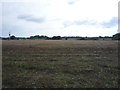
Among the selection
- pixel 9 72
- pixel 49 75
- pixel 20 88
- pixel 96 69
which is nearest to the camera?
pixel 20 88

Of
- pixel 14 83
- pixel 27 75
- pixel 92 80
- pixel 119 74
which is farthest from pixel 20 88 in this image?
pixel 119 74

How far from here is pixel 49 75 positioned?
18.8 meters

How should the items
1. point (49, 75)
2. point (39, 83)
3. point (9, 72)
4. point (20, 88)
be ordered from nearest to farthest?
point (20, 88) < point (39, 83) < point (49, 75) < point (9, 72)

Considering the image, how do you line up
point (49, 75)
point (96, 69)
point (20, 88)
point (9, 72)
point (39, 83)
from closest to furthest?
point (20, 88)
point (39, 83)
point (49, 75)
point (9, 72)
point (96, 69)

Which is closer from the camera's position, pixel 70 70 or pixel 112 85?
pixel 112 85

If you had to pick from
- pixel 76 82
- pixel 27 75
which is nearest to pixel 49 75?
pixel 27 75

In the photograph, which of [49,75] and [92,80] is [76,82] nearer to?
[92,80]

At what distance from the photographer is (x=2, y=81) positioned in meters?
16.8

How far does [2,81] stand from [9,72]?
320cm

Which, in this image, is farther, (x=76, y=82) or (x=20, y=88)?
(x=76, y=82)

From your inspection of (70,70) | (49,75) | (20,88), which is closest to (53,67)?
(70,70)

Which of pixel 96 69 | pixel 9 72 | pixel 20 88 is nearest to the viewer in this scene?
pixel 20 88

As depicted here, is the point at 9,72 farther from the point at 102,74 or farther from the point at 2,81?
the point at 102,74

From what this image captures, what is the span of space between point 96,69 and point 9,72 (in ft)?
23.0
